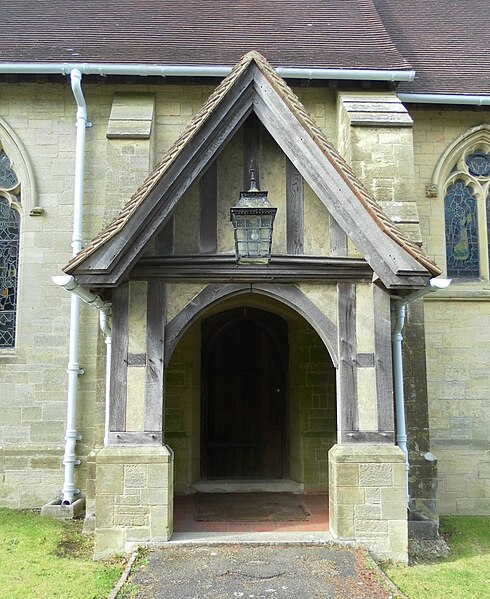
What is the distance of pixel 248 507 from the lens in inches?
303

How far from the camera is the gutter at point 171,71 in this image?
8.38m

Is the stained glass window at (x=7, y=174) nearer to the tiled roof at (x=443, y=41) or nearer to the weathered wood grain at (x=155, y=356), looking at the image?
the weathered wood grain at (x=155, y=356)

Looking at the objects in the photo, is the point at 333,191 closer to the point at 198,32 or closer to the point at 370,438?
the point at 370,438

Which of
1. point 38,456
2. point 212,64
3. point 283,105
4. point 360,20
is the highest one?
point 360,20

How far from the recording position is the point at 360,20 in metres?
10.6

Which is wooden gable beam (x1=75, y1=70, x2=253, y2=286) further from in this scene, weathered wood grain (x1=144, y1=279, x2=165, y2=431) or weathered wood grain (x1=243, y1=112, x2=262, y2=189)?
weathered wood grain (x1=144, y1=279, x2=165, y2=431)

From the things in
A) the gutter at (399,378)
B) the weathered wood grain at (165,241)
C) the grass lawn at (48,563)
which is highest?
the weathered wood grain at (165,241)

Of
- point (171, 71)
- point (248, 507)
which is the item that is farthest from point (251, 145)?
point (248, 507)

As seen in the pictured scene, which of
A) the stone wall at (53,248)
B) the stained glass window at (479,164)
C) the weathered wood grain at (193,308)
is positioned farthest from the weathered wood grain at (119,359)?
the stained glass window at (479,164)

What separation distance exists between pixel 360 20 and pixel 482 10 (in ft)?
12.9

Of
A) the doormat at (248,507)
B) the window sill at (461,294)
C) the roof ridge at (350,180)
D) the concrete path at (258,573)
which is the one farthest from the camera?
the window sill at (461,294)

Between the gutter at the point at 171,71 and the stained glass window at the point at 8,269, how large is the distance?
2020 millimetres

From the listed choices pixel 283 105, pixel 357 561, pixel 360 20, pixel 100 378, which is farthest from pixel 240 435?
pixel 360 20

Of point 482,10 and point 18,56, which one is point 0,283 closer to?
point 18,56
